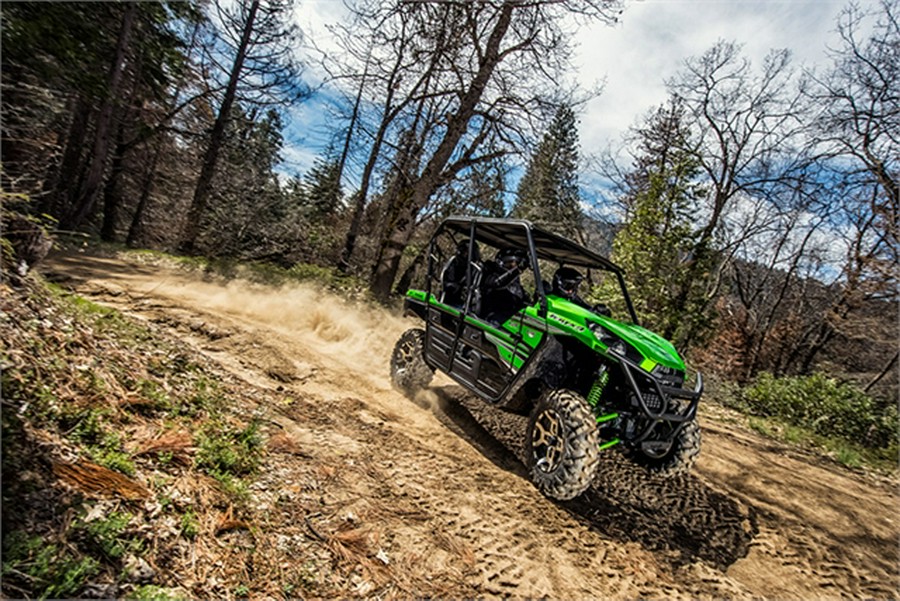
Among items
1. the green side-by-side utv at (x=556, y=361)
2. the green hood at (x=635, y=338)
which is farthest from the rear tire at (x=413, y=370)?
the green hood at (x=635, y=338)

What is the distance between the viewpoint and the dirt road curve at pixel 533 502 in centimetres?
268

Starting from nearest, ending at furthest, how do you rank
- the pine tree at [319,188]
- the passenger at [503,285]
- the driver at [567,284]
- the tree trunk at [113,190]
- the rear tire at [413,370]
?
the driver at [567,284] → the passenger at [503,285] → the rear tire at [413,370] → the tree trunk at [113,190] → the pine tree at [319,188]

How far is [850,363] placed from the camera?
2369cm

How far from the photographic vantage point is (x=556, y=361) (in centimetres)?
388

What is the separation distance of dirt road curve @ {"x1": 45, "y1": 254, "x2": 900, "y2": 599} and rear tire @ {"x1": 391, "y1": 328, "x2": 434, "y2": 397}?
22 cm

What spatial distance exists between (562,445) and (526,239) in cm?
222

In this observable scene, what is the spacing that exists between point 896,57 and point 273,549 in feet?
52.5

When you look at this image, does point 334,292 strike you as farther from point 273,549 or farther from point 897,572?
point 897,572

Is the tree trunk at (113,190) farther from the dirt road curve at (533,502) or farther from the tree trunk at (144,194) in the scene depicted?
the dirt road curve at (533,502)

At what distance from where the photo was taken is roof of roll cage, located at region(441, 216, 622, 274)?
4516 mm

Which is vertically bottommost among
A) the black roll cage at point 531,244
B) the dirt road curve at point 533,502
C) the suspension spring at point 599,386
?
the dirt road curve at point 533,502

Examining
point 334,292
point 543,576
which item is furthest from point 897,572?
point 334,292

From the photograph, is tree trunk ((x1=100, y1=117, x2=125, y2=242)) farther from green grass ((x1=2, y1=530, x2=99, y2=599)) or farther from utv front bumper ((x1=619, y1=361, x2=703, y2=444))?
utv front bumper ((x1=619, y1=361, x2=703, y2=444))

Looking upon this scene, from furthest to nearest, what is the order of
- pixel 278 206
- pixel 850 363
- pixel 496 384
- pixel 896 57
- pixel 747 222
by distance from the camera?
1. pixel 850 363
2. pixel 278 206
3. pixel 747 222
4. pixel 896 57
5. pixel 496 384
